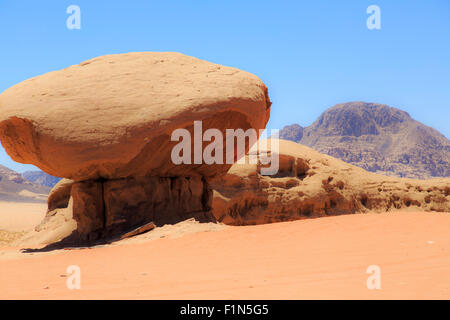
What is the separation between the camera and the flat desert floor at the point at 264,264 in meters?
2.96

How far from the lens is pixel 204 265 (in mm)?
4133

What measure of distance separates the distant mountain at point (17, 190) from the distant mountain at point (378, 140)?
134 ft

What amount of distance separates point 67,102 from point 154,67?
1589 millimetres

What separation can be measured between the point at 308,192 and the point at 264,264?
1207 centimetres

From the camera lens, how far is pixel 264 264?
397 centimetres

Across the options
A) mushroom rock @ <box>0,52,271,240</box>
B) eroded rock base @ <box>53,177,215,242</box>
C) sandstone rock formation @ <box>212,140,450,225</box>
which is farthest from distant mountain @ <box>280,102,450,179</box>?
mushroom rock @ <box>0,52,271,240</box>

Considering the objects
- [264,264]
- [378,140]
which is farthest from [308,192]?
[378,140]

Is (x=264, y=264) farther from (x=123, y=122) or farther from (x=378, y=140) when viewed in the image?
(x=378, y=140)

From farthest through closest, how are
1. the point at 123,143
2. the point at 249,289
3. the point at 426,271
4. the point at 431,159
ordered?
the point at 431,159
the point at 123,143
the point at 426,271
the point at 249,289

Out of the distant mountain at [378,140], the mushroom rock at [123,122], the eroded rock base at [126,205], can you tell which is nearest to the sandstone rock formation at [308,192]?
the eroded rock base at [126,205]

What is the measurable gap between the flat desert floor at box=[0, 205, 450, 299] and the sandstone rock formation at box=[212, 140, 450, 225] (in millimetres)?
8709

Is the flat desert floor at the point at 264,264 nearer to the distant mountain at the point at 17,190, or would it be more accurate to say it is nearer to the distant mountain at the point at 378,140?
the distant mountain at the point at 378,140
